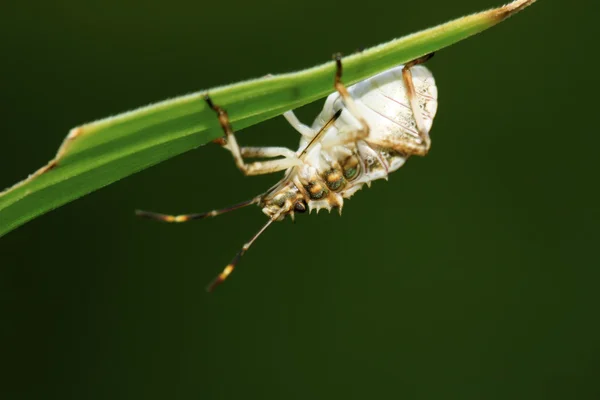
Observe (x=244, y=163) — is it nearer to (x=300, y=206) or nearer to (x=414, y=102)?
(x=300, y=206)

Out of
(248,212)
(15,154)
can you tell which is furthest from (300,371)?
(15,154)

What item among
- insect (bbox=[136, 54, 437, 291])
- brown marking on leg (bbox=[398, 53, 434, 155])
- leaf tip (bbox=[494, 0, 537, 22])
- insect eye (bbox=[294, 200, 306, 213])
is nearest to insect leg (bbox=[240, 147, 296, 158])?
insect (bbox=[136, 54, 437, 291])

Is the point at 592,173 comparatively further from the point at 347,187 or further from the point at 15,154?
the point at 15,154

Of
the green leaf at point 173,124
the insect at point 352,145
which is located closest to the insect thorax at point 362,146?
the insect at point 352,145

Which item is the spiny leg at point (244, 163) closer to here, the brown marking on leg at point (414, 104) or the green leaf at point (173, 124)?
the green leaf at point (173, 124)

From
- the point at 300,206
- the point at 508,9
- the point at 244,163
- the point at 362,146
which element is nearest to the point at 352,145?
the point at 362,146

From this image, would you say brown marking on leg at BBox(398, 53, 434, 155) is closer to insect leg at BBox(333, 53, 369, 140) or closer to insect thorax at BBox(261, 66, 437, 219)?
insect thorax at BBox(261, 66, 437, 219)
